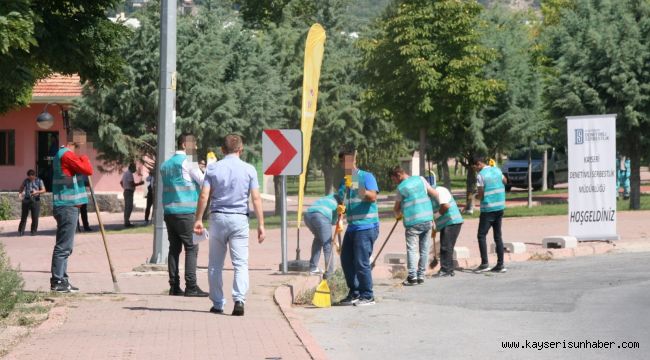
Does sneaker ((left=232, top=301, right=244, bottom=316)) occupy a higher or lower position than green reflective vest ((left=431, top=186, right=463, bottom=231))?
lower

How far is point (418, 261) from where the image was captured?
15922 millimetres

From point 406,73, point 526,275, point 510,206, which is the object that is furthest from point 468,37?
point 526,275

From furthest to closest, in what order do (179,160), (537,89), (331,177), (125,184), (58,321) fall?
1. (331,177)
2. (537,89)
3. (125,184)
4. (179,160)
5. (58,321)

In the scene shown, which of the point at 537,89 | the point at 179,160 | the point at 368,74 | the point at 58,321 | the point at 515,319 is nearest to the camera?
the point at 58,321

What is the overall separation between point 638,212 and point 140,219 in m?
14.1

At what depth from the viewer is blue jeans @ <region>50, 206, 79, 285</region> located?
1362 cm

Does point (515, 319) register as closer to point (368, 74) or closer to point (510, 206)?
point (368, 74)

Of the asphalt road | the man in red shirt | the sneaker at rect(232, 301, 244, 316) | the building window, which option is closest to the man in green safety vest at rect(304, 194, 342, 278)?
the asphalt road

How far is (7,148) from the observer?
4000 cm

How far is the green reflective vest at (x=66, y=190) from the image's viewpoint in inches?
536

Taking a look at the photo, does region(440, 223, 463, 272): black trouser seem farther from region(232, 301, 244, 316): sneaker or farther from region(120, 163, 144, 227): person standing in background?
region(120, 163, 144, 227): person standing in background

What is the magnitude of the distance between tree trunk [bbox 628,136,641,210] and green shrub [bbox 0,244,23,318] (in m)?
23.4

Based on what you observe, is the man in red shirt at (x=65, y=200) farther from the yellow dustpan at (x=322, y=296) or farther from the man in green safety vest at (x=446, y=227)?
the man in green safety vest at (x=446, y=227)

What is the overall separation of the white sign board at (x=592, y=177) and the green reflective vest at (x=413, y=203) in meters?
6.50
